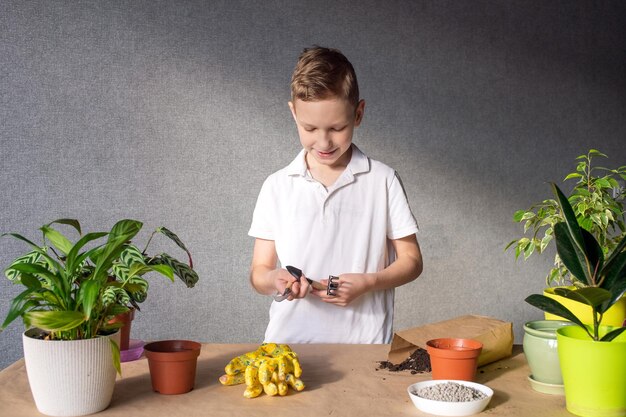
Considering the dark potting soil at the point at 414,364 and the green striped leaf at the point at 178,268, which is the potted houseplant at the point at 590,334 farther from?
the green striped leaf at the point at 178,268

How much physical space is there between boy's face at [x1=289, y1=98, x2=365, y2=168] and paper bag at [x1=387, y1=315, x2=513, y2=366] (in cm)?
59

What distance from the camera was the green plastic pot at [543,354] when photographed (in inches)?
49.3

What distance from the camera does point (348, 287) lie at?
1740 millimetres

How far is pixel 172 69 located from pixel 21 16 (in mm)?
764

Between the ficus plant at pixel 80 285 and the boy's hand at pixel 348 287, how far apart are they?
1.99ft

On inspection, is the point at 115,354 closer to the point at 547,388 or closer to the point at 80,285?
the point at 80,285

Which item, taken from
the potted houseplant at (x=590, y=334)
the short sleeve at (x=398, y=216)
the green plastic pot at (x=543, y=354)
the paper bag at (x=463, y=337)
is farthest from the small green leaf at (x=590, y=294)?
the short sleeve at (x=398, y=216)

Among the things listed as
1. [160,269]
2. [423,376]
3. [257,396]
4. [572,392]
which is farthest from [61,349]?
[572,392]

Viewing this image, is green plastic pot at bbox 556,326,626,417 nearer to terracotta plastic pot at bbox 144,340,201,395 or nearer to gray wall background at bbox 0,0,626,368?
terracotta plastic pot at bbox 144,340,201,395

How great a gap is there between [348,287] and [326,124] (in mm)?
441

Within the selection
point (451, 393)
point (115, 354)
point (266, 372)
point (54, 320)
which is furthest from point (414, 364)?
point (54, 320)

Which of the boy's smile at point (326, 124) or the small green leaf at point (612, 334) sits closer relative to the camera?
the small green leaf at point (612, 334)

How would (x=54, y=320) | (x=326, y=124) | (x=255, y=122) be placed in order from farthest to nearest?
(x=255, y=122) → (x=326, y=124) → (x=54, y=320)

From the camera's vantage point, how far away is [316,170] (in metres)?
2.06
